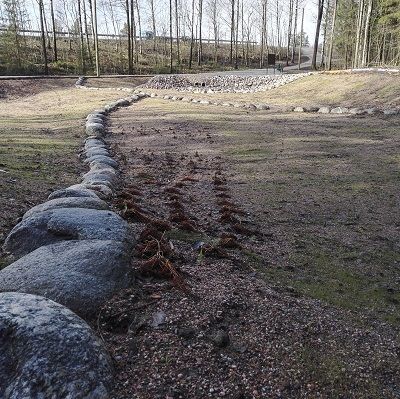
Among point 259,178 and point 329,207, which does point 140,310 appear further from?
point 259,178

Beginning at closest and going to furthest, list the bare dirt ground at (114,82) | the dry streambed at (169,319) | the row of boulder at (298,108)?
1. the dry streambed at (169,319)
2. the row of boulder at (298,108)
3. the bare dirt ground at (114,82)

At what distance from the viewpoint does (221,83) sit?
2531cm

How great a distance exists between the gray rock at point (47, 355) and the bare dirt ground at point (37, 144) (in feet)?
6.80

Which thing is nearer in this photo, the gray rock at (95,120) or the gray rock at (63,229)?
the gray rock at (63,229)

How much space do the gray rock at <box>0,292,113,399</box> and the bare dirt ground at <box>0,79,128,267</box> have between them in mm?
2073

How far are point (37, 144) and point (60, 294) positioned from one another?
724 cm

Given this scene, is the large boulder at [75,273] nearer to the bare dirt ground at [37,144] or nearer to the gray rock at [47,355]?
the gray rock at [47,355]

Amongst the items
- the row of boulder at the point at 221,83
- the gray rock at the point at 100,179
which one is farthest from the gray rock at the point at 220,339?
the row of boulder at the point at 221,83

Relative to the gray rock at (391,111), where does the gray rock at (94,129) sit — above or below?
below

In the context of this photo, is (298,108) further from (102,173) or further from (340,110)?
(102,173)

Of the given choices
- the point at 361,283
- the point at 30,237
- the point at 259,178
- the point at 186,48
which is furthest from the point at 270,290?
the point at 186,48

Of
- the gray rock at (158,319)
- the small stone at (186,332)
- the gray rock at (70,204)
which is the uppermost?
the gray rock at (70,204)

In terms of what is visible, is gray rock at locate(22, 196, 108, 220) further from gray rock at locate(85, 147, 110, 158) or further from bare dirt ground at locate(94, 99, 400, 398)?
gray rock at locate(85, 147, 110, 158)

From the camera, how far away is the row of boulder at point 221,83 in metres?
22.3
